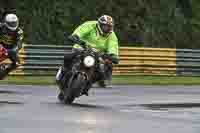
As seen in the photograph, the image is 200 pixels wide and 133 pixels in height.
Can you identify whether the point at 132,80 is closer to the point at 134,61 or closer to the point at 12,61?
the point at 134,61

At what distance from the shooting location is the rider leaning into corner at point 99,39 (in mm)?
16141

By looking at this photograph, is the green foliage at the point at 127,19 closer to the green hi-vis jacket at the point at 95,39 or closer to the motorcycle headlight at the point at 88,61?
the green hi-vis jacket at the point at 95,39

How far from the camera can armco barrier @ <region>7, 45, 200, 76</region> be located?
27516mm

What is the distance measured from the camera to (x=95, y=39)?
16.4 meters

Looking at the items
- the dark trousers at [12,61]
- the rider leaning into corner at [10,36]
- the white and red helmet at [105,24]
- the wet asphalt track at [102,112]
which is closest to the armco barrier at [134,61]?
the wet asphalt track at [102,112]

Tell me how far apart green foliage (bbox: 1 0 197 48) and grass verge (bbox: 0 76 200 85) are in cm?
495

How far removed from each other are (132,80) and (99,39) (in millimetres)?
11124

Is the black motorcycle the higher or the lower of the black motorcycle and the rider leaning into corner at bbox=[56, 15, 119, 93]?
the lower

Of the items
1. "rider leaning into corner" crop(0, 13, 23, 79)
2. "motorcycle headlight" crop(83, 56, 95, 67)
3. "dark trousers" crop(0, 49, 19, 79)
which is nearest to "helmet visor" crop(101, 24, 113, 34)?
"motorcycle headlight" crop(83, 56, 95, 67)

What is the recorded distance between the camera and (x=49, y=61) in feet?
91.9

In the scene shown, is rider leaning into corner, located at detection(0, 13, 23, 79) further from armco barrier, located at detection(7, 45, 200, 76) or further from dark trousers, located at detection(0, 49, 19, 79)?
armco barrier, located at detection(7, 45, 200, 76)

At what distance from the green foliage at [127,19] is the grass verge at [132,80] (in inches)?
195

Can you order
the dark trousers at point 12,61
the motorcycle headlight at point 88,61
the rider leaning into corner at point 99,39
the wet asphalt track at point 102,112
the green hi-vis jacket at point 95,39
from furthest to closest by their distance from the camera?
the dark trousers at point 12,61 → the green hi-vis jacket at point 95,39 → the rider leaning into corner at point 99,39 → the motorcycle headlight at point 88,61 → the wet asphalt track at point 102,112

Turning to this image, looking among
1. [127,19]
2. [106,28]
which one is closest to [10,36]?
[106,28]
